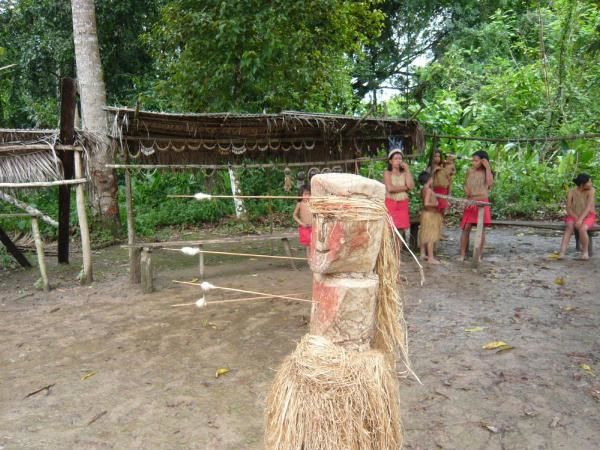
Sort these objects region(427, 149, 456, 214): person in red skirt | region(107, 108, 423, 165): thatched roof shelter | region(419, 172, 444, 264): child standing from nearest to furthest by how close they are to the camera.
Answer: region(107, 108, 423, 165): thatched roof shelter < region(419, 172, 444, 264): child standing < region(427, 149, 456, 214): person in red skirt

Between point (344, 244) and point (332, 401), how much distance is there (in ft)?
1.88

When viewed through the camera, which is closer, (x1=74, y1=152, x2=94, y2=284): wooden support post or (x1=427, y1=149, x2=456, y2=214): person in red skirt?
(x1=74, y1=152, x2=94, y2=284): wooden support post

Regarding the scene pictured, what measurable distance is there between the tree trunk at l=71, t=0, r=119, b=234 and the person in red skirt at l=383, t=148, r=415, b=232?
469 cm

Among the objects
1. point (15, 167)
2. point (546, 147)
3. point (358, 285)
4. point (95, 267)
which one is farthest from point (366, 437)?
point (546, 147)

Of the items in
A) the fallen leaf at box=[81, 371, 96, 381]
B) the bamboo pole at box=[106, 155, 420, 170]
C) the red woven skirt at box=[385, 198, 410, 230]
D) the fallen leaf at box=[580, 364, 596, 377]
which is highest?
the bamboo pole at box=[106, 155, 420, 170]

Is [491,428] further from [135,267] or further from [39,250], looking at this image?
[39,250]

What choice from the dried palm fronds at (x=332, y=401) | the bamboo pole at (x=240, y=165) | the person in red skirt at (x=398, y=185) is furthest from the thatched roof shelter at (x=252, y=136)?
the dried palm fronds at (x=332, y=401)

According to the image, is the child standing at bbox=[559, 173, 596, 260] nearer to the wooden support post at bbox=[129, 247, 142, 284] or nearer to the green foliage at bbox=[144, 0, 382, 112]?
the green foliage at bbox=[144, 0, 382, 112]

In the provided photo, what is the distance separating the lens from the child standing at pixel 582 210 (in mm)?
6531

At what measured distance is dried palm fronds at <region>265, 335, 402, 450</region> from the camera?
65.7 inches

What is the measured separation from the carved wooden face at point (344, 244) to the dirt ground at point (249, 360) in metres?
1.52

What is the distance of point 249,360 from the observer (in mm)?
3842

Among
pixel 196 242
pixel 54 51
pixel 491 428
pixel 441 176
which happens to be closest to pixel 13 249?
pixel 196 242

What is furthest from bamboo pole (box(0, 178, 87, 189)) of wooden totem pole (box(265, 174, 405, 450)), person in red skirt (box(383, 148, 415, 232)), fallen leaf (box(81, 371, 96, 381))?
wooden totem pole (box(265, 174, 405, 450))
